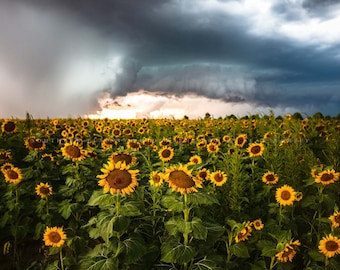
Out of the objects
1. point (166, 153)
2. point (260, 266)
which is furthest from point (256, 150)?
point (260, 266)

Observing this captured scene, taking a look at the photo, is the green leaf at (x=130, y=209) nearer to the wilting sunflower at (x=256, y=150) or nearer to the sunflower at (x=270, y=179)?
the sunflower at (x=270, y=179)

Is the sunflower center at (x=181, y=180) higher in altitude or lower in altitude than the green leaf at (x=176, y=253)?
higher

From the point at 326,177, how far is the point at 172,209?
2.53m

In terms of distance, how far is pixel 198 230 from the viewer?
137 inches

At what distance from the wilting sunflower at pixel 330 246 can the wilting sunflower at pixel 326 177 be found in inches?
38.2

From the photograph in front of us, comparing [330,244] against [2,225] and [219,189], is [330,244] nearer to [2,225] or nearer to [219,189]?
[219,189]

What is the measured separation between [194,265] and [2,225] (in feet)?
10.6

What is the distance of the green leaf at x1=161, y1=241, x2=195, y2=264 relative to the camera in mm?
3428

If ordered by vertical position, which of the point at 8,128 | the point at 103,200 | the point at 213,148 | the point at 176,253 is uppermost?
the point at 8,128

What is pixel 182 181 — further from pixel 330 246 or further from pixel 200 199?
pixel 330 246

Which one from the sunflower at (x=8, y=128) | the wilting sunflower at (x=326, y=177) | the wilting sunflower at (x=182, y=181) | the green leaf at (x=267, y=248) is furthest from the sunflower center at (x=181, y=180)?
the sunflower at (x=8, y=128)

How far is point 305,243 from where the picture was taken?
5.25 metres

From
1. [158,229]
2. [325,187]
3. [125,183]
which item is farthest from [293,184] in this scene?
[125,183]

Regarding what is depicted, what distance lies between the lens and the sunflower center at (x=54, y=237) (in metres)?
4.32
